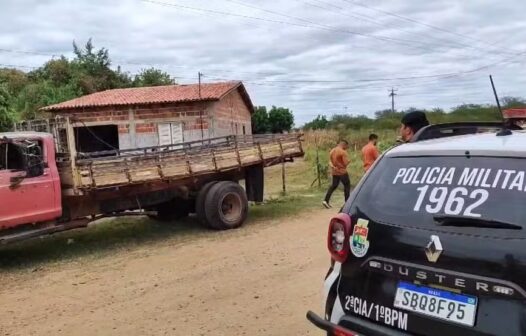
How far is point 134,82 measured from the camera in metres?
44.3

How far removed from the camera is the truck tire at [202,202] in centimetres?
1030

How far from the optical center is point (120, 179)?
9.05 m

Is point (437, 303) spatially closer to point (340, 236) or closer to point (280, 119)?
point (340, 236)

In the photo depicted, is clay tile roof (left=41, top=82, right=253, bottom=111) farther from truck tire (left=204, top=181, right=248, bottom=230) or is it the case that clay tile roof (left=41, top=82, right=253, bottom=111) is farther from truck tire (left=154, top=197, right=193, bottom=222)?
truck tire (left=204, top=181, right=248, bottom=230)

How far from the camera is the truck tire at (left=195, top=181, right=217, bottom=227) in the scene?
10297 mm

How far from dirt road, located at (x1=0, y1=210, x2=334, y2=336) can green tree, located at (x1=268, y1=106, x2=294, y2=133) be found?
135ft

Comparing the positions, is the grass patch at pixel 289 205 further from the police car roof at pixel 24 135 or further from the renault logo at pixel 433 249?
the renault logo at pixel 433 249

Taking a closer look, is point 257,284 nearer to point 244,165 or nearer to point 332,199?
point 244,165

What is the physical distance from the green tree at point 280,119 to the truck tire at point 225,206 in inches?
1547

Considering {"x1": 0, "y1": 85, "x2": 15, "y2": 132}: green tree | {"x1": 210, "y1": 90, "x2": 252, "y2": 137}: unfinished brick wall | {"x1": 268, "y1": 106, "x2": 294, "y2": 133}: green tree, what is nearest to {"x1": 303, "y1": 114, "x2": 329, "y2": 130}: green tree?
{"x1": 268, "y1": 106, "x2": 294, "y2": 133}: green tree

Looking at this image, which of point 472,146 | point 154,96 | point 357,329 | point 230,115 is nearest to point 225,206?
point 357,329

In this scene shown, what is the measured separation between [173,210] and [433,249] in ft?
29.8

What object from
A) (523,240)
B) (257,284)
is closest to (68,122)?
(257,284)

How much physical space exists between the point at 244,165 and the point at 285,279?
463cm
